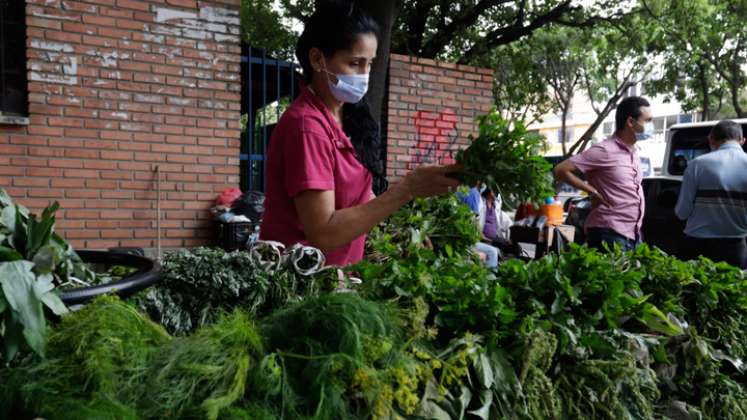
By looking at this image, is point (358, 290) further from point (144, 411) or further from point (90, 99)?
point (90, 99)

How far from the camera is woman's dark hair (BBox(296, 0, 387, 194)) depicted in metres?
1.97

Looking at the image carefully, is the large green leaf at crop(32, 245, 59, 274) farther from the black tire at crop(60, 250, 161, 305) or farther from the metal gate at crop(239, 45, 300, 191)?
the metal gate at crop(239, 45, 300, 191)

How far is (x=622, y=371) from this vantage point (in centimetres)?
156

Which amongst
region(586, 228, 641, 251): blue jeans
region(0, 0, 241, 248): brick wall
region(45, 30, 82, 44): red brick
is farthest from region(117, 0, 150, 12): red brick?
region(586, 228, 641, 251): blue jeans

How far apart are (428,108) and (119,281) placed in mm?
6139

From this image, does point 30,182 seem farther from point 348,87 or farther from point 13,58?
point 348,87

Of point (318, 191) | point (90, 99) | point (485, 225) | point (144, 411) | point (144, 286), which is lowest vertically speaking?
point (485, 225)

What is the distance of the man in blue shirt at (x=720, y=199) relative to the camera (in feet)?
15.2

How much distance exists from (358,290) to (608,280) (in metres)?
0.80

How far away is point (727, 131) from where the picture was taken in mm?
4734

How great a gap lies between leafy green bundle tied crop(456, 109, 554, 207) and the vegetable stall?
0.88ft

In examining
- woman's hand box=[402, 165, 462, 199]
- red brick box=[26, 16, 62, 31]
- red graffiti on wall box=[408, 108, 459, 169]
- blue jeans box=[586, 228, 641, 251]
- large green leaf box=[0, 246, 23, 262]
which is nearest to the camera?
large green leaf box=[0, 246, 23, 262]

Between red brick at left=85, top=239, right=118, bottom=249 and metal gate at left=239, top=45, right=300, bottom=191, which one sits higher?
metal gate at left=239, top=45, right=300, bottom=191

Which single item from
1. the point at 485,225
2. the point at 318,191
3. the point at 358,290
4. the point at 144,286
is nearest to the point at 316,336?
the point at 358,290
